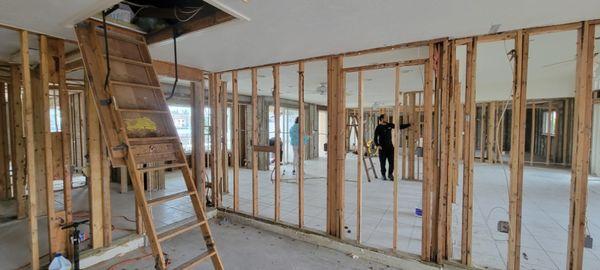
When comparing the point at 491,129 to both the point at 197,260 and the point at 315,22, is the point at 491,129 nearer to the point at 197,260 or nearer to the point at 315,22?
the point at 315,22

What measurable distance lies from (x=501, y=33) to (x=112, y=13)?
353 centimetres

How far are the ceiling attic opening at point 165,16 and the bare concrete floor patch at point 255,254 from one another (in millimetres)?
2381

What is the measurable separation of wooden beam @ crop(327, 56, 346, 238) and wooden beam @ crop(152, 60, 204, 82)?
205 cm

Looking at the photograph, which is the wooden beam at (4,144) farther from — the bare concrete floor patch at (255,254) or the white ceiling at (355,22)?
the white ceiling at (355,22)

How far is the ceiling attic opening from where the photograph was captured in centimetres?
233

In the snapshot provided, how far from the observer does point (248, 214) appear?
4.20 m

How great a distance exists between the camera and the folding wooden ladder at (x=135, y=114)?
7.08 feet

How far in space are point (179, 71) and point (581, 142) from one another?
4.47 meters

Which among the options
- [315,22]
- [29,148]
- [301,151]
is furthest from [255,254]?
[315,22]

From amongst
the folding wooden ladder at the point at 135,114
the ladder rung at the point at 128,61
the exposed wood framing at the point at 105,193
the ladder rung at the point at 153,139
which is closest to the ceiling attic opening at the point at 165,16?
the folding wooden ladder at the point at 135,114

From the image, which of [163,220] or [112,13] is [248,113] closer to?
[163,220]

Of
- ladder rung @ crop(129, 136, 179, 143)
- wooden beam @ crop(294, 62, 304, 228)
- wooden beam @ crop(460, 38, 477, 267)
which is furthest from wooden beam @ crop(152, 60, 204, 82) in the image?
wooden beam @ crop(460, 38, 477, 267)

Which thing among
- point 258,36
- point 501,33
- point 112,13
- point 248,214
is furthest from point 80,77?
point 501,33

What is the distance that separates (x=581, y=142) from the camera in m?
2.27
